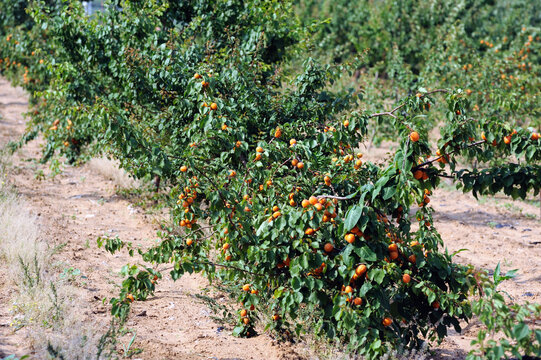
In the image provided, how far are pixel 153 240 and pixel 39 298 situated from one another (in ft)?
6.62

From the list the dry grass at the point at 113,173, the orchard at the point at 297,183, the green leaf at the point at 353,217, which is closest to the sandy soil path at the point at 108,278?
the dry grass at the point at 113,173

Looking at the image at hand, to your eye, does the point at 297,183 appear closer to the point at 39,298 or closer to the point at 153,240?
the point at 39,298

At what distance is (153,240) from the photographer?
19.4ft

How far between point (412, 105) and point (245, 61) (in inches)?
81.8

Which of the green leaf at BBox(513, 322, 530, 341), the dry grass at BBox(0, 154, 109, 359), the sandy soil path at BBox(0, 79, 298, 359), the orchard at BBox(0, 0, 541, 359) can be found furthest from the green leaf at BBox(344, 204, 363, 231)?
the dry grass at BBox(0, 154, 109, 359)

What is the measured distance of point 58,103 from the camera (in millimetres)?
6676

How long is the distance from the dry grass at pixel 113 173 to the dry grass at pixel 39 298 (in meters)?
2.28

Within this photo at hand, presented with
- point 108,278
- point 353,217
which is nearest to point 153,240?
point 108,278

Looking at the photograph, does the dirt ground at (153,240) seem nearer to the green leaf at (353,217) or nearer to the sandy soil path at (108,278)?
the sandy soil path at (108,278)

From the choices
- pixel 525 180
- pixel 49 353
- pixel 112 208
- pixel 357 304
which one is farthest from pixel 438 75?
pixel 49 353

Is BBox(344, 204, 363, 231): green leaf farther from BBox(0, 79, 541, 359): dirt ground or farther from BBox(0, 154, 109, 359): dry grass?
BBox(0, 154, 109, 359): dry grass

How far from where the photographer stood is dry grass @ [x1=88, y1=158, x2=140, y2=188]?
308 inches

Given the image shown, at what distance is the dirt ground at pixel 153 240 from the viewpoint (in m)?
3.80

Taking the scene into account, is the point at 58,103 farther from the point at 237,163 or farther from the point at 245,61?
the point at 237,163
